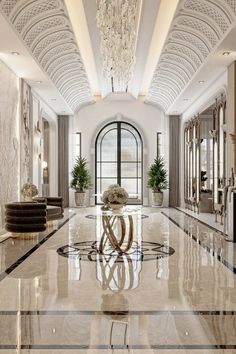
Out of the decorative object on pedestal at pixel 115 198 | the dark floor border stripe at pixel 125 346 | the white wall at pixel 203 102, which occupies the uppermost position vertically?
the white wall at pixel 203 102

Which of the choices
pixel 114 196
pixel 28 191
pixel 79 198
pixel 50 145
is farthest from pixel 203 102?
pixel 114 196

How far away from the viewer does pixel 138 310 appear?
376cm

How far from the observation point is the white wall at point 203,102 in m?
10.6

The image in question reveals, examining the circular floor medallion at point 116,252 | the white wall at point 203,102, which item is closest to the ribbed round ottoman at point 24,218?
the circular floor medallion at point 116,252

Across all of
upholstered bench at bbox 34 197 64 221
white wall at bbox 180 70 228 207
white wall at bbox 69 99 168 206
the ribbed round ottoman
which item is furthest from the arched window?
the ribbed round ottoman

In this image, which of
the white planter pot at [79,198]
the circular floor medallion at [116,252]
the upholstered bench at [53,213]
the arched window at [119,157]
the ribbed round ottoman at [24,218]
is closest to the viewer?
the circular floor medallion at [116,252]

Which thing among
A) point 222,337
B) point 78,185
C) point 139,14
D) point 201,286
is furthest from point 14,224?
point 78,185

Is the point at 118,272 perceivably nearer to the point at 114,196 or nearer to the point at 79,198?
the point at 114,196

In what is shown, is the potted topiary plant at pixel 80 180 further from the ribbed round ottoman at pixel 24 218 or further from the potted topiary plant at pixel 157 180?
the ribbed round ottoman at pixel 24 218

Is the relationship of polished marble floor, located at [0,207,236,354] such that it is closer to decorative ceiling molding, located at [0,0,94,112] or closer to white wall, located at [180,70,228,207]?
decorative ceiling molding, located at [0,0,94,112]

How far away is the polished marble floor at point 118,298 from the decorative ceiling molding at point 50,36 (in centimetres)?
377

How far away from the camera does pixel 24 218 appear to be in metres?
7.79

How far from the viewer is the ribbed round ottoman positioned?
7.79 metres

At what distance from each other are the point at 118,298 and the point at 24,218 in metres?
4.04
